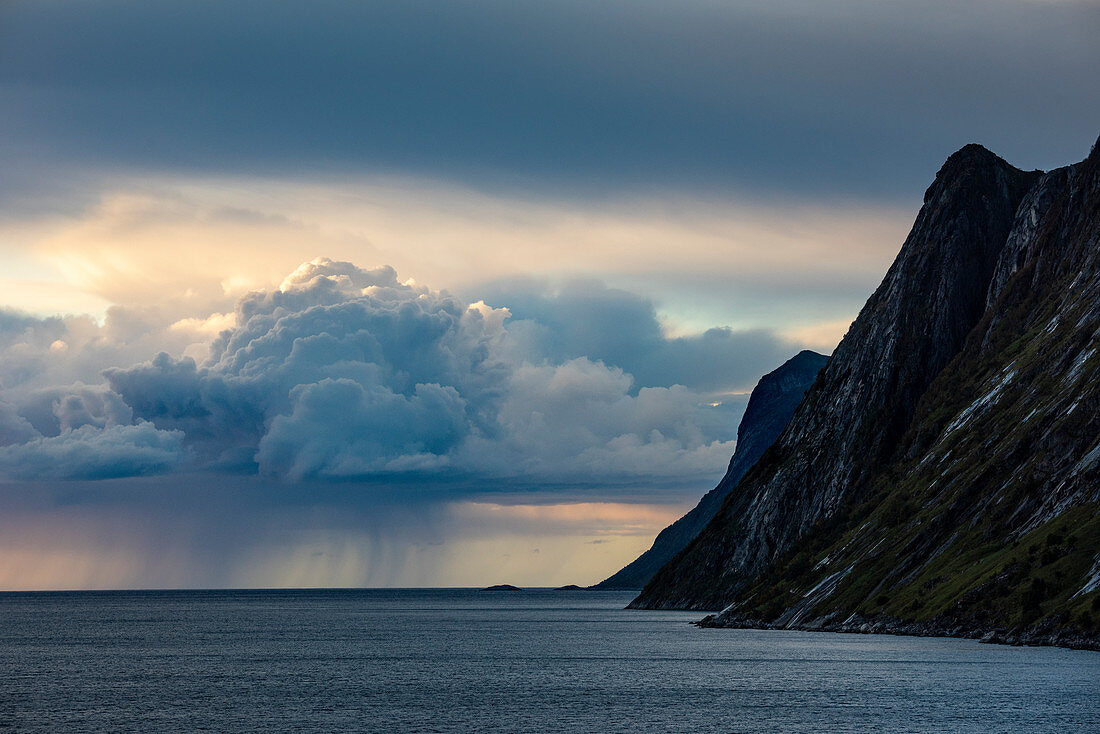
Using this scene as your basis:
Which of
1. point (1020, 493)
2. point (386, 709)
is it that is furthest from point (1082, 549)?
point (386, 709)

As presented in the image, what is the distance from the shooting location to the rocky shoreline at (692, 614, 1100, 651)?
12425 centimetres

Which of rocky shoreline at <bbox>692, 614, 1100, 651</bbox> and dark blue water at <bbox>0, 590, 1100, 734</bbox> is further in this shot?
rocky shoreline at <bbox>692, 614, 1100, 651</bbox>

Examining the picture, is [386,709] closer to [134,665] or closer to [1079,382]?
[134,665]

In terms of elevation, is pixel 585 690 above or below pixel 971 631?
below

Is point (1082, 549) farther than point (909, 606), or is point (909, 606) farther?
point (909, 606)

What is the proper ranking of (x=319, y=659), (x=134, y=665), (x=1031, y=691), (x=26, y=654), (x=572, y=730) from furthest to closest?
(x=26, y=654) → (x=319, y=659) → (x=134, y=665) → (x=1031, y=691) → (x=572, y=730)

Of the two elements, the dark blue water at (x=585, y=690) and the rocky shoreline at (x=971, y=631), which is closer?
the dark blue water at (x=585, y=690)

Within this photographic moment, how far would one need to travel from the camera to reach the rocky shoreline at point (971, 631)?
124250 mm

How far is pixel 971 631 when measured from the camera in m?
148

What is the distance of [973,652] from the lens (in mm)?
132125

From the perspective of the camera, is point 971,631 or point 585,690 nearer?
point 585,690

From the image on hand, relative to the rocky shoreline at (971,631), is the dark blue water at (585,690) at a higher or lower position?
lower

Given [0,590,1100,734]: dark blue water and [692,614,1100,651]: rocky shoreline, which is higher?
[692,614,1100,651]: rocky shoreline

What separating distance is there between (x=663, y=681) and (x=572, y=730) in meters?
37.8
